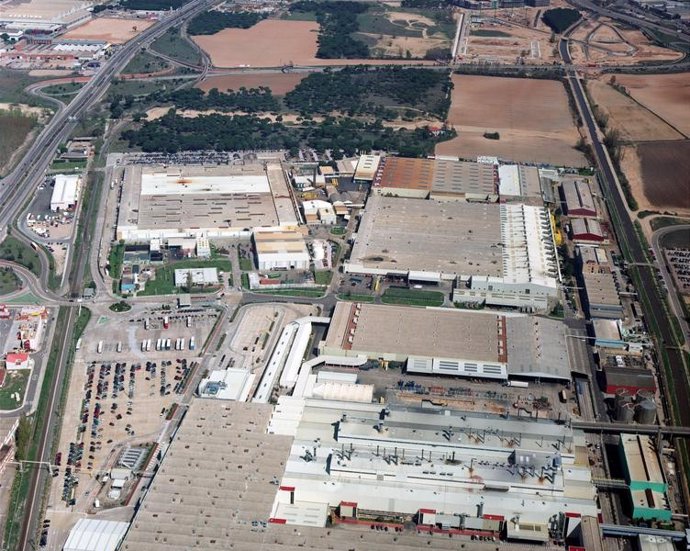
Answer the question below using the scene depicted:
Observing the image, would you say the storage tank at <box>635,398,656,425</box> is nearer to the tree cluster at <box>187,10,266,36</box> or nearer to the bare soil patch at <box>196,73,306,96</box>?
the bare soil patch at <box>196,73,306,96</box>

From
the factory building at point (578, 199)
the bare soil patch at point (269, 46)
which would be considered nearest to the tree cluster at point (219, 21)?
the bare soil patch at point (269, 46)

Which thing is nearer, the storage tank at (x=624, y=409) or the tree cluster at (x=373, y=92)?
the storage tank at (x=624, y=409)

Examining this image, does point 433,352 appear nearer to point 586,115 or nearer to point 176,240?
point 176,240

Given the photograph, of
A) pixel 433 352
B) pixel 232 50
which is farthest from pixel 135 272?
pixel 232 50

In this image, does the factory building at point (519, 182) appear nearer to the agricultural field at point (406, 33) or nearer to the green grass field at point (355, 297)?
the green grass field at point (355, 297)

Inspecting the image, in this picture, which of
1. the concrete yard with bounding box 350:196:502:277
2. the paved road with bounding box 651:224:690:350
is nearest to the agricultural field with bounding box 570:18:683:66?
the paved road with bounding box 651:224:690:350

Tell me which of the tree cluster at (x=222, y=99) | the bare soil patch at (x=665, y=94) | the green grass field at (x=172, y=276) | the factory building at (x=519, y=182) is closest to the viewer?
the green grass field at (x=172, y=276)

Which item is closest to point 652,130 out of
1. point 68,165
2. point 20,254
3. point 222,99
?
point 222,99
